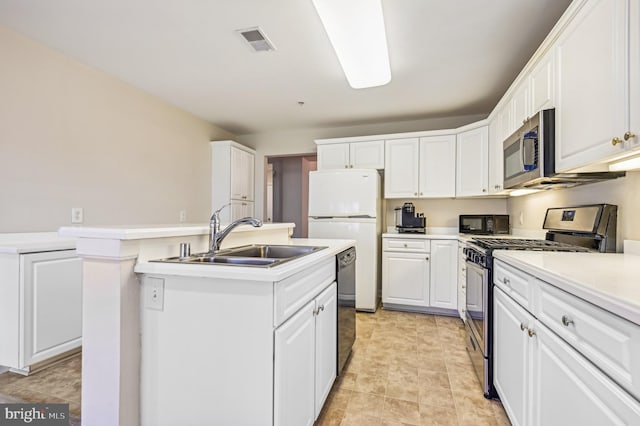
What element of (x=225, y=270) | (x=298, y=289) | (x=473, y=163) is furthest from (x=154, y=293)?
(x=473, y=163)

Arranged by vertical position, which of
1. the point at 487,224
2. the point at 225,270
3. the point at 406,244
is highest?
the point at 487,224

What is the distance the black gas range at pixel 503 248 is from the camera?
1696 mm

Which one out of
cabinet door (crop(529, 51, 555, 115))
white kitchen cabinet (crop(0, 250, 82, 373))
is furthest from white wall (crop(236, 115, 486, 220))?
white kitchen cabinet (crop(0, 250, 82, 373))

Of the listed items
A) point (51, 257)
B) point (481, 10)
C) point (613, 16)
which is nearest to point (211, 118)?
point (51, 257)

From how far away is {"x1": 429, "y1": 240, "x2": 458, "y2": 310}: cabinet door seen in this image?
3.31m

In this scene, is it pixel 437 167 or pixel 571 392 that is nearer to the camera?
pixel 571 392

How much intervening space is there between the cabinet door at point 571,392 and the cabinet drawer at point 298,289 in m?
A: 0.94

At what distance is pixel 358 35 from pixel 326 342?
5.89 ft

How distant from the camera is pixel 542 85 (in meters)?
1.85

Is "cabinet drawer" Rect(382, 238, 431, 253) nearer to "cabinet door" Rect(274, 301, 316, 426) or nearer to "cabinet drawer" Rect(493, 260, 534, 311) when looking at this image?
"cabinet drawer" Rect(493, 260, 534, 311)

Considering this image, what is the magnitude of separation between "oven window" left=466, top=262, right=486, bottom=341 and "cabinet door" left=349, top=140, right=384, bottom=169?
1.86m

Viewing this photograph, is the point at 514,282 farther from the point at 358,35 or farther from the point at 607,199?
the point at 358,35

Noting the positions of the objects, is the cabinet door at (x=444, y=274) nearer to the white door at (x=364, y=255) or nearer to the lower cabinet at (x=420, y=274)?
the lower cabinet at (x=420, y=274)

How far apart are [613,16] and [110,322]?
7.56 feet
